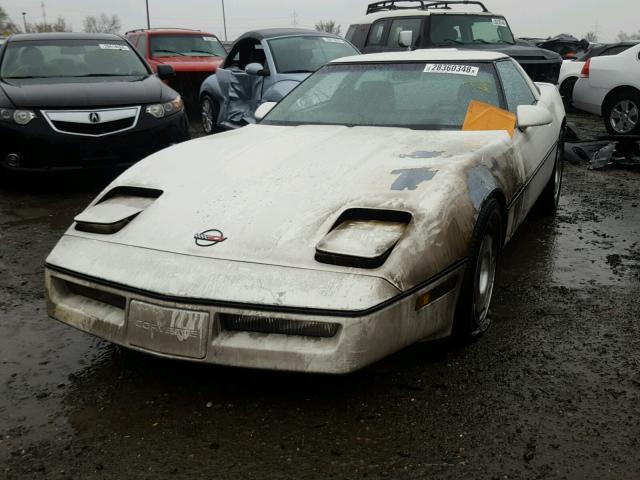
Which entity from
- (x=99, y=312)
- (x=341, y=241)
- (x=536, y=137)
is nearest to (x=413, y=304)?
(x=341, y=241)

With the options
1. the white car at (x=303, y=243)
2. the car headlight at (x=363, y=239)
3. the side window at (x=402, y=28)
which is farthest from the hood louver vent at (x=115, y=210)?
the side window at (x=402, y=28)

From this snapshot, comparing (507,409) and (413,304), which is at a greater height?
(413,304)

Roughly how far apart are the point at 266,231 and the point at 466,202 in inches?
33.2

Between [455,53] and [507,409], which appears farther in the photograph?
[455,53]

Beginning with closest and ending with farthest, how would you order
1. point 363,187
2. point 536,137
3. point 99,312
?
1. point 99,312
2. point 363,187
3. point 536,137

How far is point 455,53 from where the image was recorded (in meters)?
4.22

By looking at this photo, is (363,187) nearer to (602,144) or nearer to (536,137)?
(536,137)

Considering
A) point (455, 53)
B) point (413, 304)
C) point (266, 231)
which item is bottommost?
point (413, 304)

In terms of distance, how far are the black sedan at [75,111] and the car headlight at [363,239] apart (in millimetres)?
4130

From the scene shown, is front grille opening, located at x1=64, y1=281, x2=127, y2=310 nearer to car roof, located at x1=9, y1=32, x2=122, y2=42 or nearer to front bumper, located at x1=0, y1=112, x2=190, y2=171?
front bumper, located at x1=0, y1=112, x2=190, y2=171

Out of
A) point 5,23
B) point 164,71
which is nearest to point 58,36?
point 164,71

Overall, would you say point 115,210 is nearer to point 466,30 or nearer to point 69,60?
point 69,60

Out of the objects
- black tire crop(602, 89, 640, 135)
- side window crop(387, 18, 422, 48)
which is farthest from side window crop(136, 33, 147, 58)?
black tire crop(602, 89, 640, 135)

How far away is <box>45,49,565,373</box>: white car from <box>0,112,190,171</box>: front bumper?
2.72 metres
